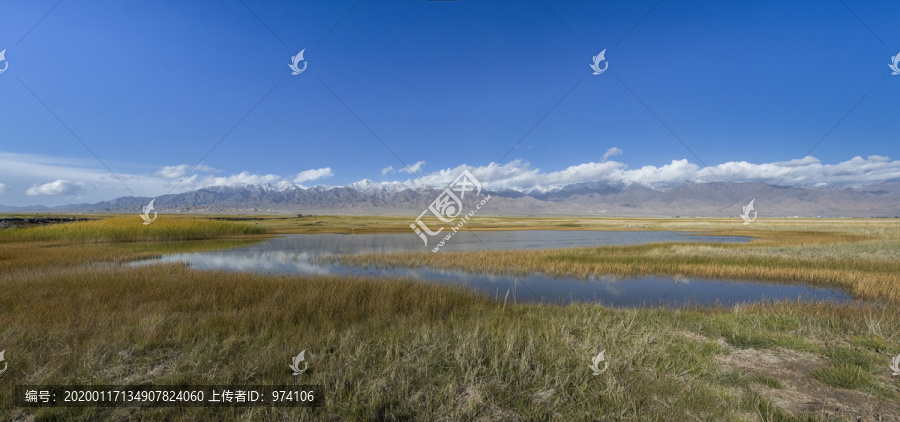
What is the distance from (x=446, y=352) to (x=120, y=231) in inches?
1985

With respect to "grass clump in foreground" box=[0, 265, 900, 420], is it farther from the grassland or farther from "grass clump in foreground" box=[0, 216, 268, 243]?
"grass clump in foreground" box=[0, 216, 268, 243]

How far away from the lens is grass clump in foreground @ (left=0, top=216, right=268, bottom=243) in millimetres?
36594

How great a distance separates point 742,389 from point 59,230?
57.9m

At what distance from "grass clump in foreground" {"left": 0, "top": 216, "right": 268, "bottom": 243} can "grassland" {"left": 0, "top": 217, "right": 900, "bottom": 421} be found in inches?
→ 1333

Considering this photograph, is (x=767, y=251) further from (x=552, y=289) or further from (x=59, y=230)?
(x=59, y=230)

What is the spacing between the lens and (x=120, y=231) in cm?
3984

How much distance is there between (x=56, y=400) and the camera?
5.08 m

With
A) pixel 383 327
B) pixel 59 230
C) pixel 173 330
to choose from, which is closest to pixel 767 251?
pixel 383 327

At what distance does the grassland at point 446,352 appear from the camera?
5320 millimetres
